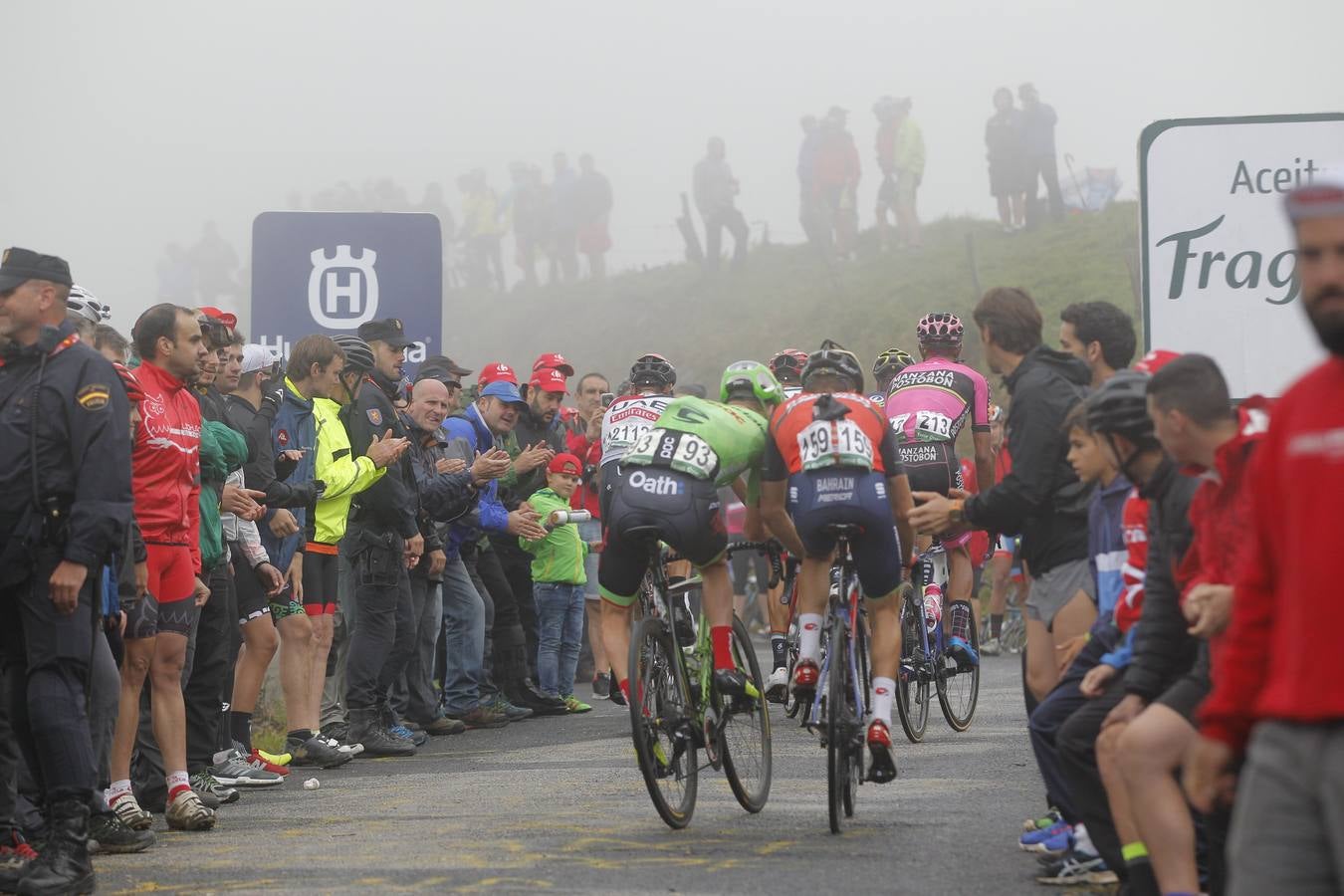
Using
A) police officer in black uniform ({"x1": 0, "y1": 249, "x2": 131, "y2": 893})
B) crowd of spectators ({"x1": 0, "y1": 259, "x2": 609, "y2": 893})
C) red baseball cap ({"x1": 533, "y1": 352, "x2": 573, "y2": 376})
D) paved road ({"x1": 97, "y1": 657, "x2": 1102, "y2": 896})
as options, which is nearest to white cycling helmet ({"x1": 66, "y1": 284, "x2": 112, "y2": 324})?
crowd of spectators ({"x1": 0, "y1": 259, "x2": 609, "y2": 893})

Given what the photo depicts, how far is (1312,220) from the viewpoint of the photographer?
3.54 metres

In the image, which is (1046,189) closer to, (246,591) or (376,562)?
(376,562)

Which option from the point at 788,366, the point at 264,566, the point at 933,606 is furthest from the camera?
the point at 788,366

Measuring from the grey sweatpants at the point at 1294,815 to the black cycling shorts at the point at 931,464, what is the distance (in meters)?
7.89

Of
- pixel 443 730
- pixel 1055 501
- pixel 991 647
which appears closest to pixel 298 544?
pixel 443 730

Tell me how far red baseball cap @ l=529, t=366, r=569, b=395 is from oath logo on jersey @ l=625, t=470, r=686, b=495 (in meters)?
5.64

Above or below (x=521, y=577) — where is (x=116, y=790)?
below

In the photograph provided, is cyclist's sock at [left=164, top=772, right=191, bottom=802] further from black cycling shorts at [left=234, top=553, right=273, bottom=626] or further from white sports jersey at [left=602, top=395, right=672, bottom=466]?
white sports jersey at [left=602, top=395, right=672, bottom=466]

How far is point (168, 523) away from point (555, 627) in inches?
242

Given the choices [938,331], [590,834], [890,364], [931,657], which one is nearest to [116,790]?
[590,834]

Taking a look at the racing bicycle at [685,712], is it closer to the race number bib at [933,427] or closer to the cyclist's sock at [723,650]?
the cyclist's sock at [723,650]

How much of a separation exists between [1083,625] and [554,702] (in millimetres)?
7366

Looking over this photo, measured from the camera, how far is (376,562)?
11297 millimetres

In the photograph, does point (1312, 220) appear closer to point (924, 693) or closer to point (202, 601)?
point (202, 601)
